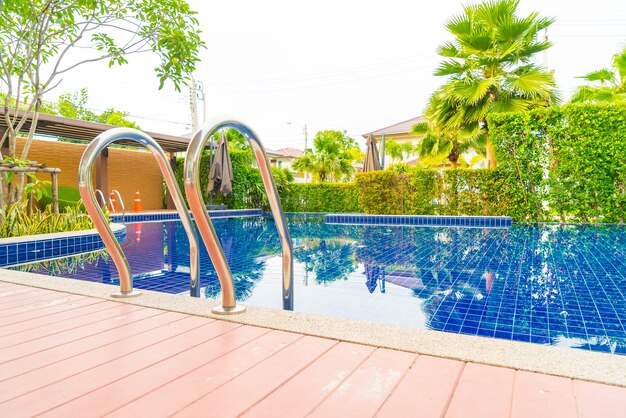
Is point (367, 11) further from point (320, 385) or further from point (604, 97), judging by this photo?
point (320, 385)

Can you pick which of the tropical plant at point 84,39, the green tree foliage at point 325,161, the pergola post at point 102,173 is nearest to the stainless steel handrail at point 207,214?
the tropical plant at point 84,39

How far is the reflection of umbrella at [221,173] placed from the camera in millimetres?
14289

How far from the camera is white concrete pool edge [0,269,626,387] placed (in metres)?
1.54

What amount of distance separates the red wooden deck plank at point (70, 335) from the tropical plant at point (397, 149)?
32072 millimetres

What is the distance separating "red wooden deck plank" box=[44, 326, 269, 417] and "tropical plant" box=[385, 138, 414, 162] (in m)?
32.4

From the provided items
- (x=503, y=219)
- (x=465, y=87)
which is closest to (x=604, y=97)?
(x=465, y=87)

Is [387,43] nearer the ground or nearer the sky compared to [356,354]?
nearer the sky

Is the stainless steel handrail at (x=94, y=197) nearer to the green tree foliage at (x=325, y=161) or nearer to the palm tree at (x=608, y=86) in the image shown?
the palm tree at (x=608, y=86)

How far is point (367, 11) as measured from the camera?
23.8m

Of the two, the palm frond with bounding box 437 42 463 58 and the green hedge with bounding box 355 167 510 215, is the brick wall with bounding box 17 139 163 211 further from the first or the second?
the palm frond with bounding box 437 42 463 58

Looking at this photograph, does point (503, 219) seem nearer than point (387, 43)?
Yes

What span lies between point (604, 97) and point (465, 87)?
499cm

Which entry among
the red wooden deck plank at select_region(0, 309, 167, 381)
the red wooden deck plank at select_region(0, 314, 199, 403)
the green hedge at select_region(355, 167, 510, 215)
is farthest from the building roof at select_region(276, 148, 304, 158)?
the red wooden deck plank at select_region(0, 314, 199, 403)

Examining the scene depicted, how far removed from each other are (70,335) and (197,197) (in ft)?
2.89
